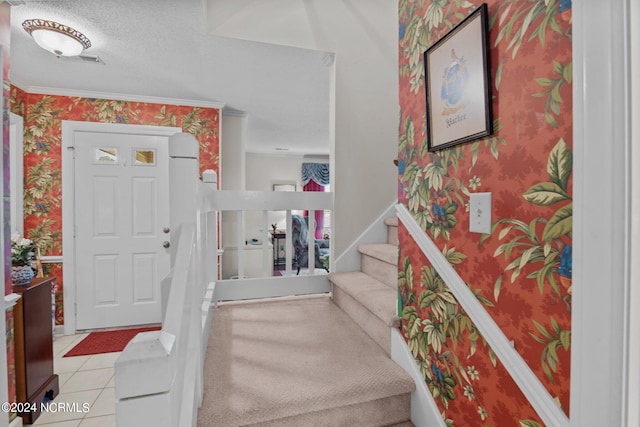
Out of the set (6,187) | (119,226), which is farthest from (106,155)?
(6,187)

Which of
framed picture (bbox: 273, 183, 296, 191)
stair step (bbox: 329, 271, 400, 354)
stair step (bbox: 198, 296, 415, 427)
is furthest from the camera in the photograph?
framed picture (bbox: 273, 183, 296, 191)

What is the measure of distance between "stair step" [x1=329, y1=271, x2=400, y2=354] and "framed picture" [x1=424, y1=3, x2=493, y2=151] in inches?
28.8

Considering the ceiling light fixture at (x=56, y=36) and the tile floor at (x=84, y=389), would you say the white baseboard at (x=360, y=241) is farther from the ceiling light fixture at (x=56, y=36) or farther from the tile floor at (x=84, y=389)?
the ceiling light fixture at (x=56, y=36)

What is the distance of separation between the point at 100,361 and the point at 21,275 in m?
1.00

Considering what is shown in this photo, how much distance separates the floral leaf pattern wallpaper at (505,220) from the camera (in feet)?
2.13

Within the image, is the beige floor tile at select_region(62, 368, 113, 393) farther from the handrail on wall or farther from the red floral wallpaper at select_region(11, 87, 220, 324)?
the handrail on wall

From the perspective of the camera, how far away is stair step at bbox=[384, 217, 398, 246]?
207cm

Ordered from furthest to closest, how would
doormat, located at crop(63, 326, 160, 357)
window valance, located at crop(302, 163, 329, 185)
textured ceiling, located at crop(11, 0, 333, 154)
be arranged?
window valance, located at crop(302, 163, 329, 185)
doormat, located at crop(63, 326, 160, 357)
textured ceiling, located at crop(11, 0, 333, 154)

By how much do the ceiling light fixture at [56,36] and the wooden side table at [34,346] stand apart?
62.7 inches

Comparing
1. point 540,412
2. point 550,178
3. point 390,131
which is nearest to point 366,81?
point 390,131

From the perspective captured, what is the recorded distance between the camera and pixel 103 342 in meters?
2.94

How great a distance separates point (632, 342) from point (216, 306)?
1.96m

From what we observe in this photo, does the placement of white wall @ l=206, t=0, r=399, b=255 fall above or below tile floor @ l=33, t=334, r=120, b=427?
above

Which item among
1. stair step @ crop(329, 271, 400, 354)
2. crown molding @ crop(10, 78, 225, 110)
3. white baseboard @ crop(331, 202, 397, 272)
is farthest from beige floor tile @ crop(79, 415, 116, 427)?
crown molding @ crop(10, 78, 225, 110)
